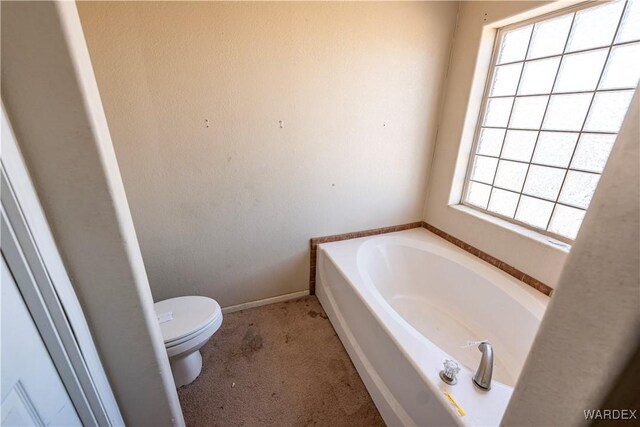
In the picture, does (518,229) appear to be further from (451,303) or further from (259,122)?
(259,122)

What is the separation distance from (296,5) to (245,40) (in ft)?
1.15

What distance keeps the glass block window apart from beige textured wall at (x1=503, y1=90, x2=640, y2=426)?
1.38 metres

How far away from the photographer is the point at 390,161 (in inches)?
78.4

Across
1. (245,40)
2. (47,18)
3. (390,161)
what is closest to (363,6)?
(245,40)

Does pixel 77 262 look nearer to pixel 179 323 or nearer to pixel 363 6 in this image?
pixel 179 323

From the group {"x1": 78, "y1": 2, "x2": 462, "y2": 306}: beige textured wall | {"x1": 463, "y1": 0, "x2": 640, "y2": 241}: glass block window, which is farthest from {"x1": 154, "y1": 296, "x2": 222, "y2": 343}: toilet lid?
{"x1": 463, "y1": 0, "x2": 640, "y2": 241}: glass block window

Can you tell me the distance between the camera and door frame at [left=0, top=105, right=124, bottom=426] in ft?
1.70

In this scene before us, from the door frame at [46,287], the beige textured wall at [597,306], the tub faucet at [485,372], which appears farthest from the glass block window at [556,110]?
the door frame at [46,287]

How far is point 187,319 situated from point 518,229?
200cm

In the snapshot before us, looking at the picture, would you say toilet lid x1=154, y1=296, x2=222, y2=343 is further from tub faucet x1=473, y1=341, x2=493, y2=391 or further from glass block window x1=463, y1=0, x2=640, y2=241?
glass block window x1=463, y1=0, x2=640, y2=241

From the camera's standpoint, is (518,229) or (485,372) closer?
(485,372)

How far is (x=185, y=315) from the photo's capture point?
1.42 m

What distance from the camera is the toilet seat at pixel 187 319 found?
128cm

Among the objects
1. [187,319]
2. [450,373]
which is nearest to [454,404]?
[450,373]
